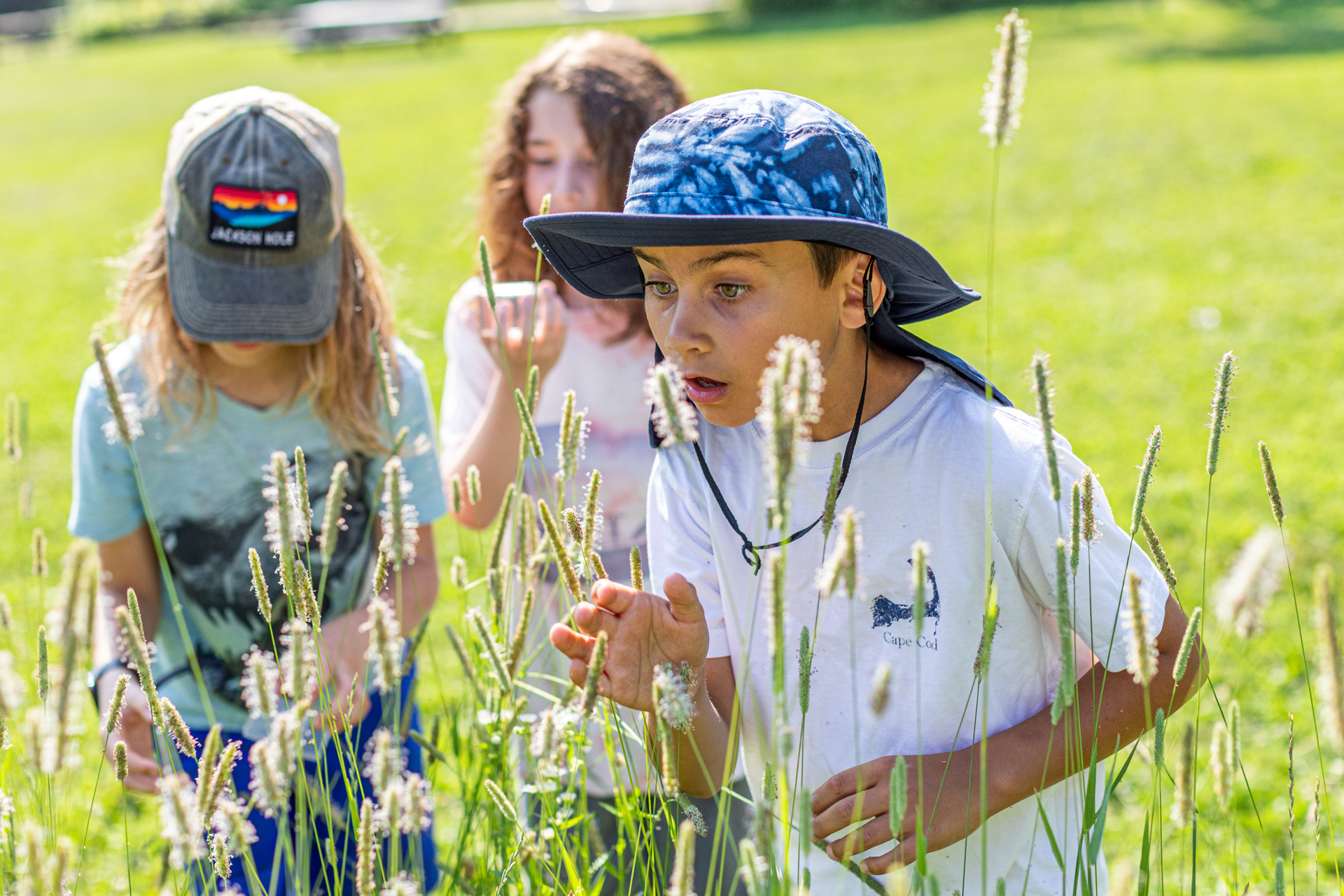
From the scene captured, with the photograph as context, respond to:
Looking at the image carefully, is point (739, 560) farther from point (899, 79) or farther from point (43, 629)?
point (899, 79)

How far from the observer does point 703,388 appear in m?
1.84

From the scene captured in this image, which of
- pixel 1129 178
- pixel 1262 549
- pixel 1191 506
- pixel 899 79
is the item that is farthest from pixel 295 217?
pixel 899 79

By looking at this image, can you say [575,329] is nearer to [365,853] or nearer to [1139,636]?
[365,853]

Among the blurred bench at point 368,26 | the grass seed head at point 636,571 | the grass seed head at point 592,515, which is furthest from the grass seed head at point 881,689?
the blurred bench at point 368,26

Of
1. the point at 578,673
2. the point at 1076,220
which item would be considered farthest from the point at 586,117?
the point at 1076,220

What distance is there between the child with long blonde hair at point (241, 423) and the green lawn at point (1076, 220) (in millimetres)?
241

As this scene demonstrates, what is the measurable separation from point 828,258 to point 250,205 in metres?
1.32

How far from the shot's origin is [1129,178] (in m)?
12.4

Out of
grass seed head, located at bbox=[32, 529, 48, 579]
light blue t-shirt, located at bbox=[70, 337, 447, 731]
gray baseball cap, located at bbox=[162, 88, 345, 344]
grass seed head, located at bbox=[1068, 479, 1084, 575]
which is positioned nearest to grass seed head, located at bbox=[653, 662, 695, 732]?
grass seed head, located at bbox=[1068, 479, 1084, 575]

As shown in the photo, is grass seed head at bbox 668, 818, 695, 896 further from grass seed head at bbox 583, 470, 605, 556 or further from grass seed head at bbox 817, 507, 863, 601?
grass seed head at bbox 583, 470, 605, 556

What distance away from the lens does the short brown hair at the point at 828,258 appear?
1.84 metres

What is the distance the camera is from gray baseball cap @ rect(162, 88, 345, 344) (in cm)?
254

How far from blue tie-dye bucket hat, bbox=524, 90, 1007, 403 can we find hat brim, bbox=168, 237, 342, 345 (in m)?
0.92

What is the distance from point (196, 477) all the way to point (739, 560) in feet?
4.53
